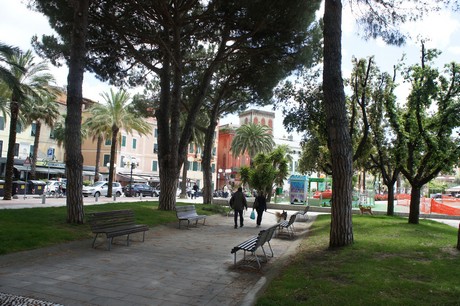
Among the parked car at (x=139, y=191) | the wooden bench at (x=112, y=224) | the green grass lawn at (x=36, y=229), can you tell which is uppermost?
the wooden bench at (x=112, y=224)

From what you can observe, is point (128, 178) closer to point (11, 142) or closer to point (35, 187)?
point (35, 187)

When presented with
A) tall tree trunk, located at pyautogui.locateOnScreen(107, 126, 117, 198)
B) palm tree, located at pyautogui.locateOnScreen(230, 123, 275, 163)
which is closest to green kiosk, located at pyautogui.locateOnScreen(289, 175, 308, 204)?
tall tree trunk, located at pyautogui.locateOnScreen(107, 126, 117, 198)

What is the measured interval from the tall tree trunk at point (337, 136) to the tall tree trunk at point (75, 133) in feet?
23.0

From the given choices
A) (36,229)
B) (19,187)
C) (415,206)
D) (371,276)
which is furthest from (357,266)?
(19,187)

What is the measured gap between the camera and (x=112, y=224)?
9516mm

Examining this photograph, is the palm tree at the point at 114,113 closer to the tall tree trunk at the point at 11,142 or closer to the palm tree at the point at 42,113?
the palm tree at the point at 42,113

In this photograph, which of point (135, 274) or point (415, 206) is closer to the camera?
point (135, 274)

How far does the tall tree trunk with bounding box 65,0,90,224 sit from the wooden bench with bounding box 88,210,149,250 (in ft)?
5.45

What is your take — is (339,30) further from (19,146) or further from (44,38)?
(19,146)

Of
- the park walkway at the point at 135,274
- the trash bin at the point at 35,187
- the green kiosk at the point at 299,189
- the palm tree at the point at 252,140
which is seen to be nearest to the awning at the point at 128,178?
the palm tree at the point at 252,140

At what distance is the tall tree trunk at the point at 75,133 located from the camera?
11242 millimetres

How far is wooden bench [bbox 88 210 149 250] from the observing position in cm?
872

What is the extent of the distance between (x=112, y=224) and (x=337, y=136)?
576 cm

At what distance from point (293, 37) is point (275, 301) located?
1463cm
